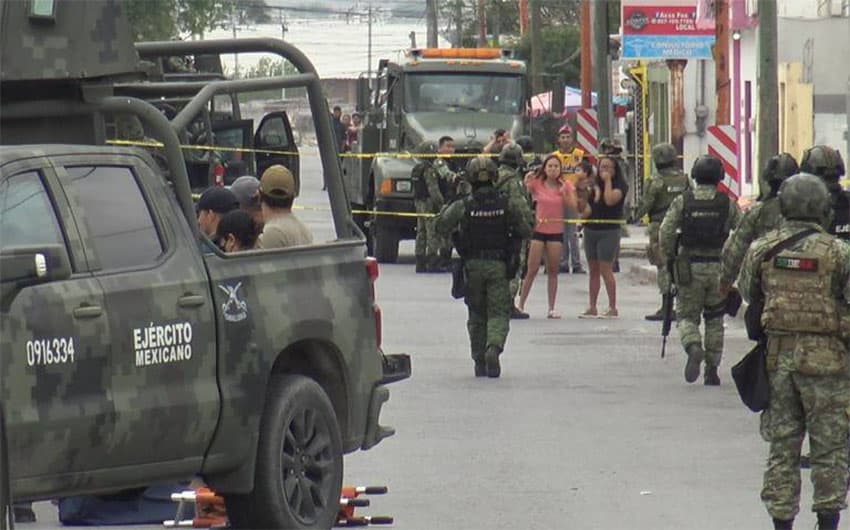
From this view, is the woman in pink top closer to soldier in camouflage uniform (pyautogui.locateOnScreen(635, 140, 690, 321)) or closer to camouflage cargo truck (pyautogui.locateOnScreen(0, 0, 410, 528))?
soldier in camouflage uniform (pyautogui.locateOnScreen(635, 140, 690, 321))

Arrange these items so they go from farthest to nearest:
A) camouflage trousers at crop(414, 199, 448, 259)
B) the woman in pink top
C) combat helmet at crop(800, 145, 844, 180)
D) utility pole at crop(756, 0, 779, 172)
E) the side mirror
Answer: camouflage trousers at crop(414, 199, 448, 259)
utility pole at crop(756, 0, 779, 172)
the woman in pink top
combat helmet at crop(800, 145, 844, 180)
the side mirror

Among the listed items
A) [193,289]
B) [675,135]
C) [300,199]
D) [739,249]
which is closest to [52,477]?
[193,289]

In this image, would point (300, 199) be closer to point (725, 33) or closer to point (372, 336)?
point (725, 33)

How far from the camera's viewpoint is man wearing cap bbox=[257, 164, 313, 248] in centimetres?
1014

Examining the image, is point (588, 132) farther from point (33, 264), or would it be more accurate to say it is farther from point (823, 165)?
point (33, 264)

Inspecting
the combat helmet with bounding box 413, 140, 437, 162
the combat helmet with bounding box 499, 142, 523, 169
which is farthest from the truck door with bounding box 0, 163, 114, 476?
the combat helmet with bounding box 413, 140, 437, 162

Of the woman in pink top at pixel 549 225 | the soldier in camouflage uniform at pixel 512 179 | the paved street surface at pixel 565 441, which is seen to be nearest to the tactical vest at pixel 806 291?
the paved street surface at pixel 565 441

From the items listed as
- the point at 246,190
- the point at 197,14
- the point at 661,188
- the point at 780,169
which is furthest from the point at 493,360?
the point at 197,14

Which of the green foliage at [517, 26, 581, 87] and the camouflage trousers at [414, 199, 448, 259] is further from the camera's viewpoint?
the green foliage at [517, 26, 581, 87]

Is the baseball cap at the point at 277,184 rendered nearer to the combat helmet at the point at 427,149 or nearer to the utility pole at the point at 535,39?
the combat helmet at the point at 427,149

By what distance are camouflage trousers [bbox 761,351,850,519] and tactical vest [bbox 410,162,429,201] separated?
1702 cm

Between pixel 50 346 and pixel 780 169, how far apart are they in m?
6.83

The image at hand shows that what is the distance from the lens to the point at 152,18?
4775 cm

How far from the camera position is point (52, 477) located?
773 centimetres
